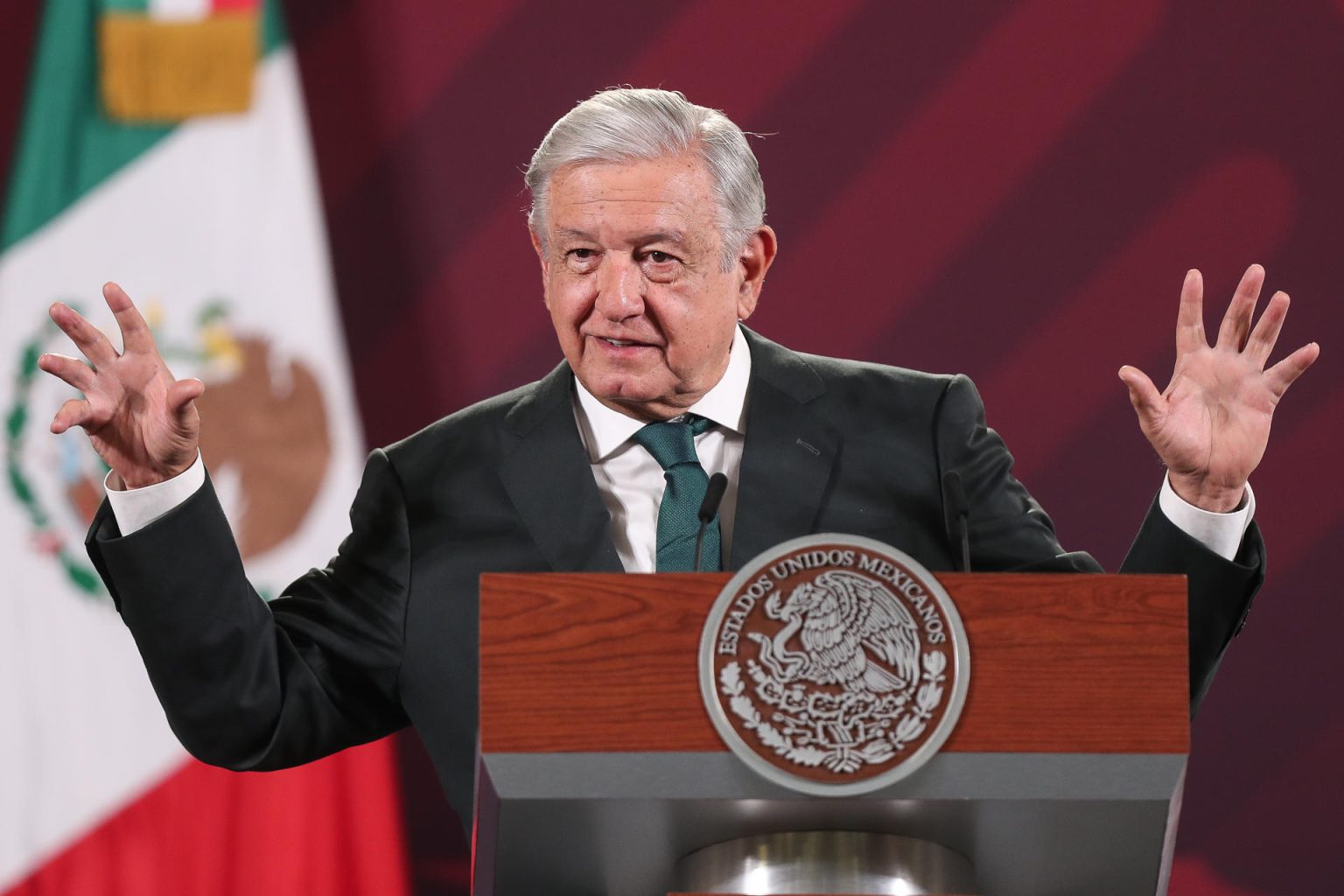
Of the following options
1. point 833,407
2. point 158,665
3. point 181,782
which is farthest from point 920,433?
point 181,782

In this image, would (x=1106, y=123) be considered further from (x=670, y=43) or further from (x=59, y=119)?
(x=59, y=119)

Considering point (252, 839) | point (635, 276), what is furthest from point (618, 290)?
point (252, 839)

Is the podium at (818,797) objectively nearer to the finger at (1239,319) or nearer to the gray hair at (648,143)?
the finger at (1239,319)

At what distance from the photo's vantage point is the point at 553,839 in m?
1.38

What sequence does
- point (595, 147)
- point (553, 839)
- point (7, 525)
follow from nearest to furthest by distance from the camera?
point (553, 839)
point (595, 147)
point (7, 525)

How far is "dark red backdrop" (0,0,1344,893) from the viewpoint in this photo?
3.31 meters

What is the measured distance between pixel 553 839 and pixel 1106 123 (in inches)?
94.5

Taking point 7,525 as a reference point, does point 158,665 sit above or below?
below

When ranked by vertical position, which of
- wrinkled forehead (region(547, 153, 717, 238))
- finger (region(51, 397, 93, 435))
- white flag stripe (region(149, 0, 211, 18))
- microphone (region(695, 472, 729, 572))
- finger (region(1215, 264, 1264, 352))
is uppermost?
white flag stripe (region(149, 0, 211, 18))

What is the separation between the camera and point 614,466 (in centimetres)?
206

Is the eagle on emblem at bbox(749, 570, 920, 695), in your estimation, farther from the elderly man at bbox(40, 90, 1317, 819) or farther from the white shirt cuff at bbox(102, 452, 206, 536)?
the white shirt cuff at bbox(102, 452, 206, 536)

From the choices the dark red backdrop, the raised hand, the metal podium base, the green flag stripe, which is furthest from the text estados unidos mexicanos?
the green flag stripe

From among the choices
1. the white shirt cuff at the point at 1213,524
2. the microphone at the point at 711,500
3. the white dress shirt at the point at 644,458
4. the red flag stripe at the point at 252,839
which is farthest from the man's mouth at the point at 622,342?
the red flag stripe at the point at 252,839

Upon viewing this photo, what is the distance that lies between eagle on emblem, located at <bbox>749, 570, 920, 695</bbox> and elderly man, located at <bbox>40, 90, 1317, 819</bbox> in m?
0.55
